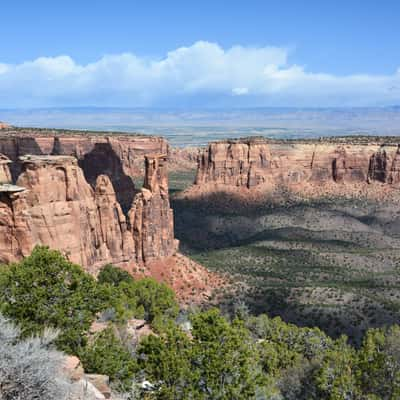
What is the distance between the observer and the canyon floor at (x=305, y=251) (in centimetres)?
4669

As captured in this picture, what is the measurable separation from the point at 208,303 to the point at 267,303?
5.87 m

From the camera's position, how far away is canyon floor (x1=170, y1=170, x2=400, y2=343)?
46688 millimetres

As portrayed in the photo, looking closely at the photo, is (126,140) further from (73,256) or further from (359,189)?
(73,256)

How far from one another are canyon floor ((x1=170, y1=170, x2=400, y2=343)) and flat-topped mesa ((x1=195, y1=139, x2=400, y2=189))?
460 cm

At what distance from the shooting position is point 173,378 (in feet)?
56.7

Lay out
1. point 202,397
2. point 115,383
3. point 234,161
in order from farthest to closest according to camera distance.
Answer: point 234,161 < point 115,383 < point 202,397

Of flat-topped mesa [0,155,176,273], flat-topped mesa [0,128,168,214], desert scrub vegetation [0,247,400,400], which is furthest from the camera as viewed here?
flat-topped mesa [0,128,168,214]

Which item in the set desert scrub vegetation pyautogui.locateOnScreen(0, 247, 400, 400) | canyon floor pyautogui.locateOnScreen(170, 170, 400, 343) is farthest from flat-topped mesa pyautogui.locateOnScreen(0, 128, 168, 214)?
desert scrub vegetation pyautogui.locateOnScreen(0, 247, 400, 400)

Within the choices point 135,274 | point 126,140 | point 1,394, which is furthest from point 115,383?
point 126,140

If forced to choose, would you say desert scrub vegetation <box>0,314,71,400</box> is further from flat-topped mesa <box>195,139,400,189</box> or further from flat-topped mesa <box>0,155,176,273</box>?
flat-topped mesa <box>195,139,400,189</box>

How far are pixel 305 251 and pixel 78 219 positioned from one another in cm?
3946

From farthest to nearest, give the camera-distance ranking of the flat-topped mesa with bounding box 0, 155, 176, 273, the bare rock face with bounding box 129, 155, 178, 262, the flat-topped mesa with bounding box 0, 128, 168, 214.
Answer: the flat-topped mesa with bounding box 0, 128, 168, 214
the bare rock face with bounding box 129, 155, 178, 262
the flat-topped mesa with bounding box 0, 155, 176, 273

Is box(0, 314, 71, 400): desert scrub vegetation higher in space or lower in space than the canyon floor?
higher

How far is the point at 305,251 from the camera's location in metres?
69.9
